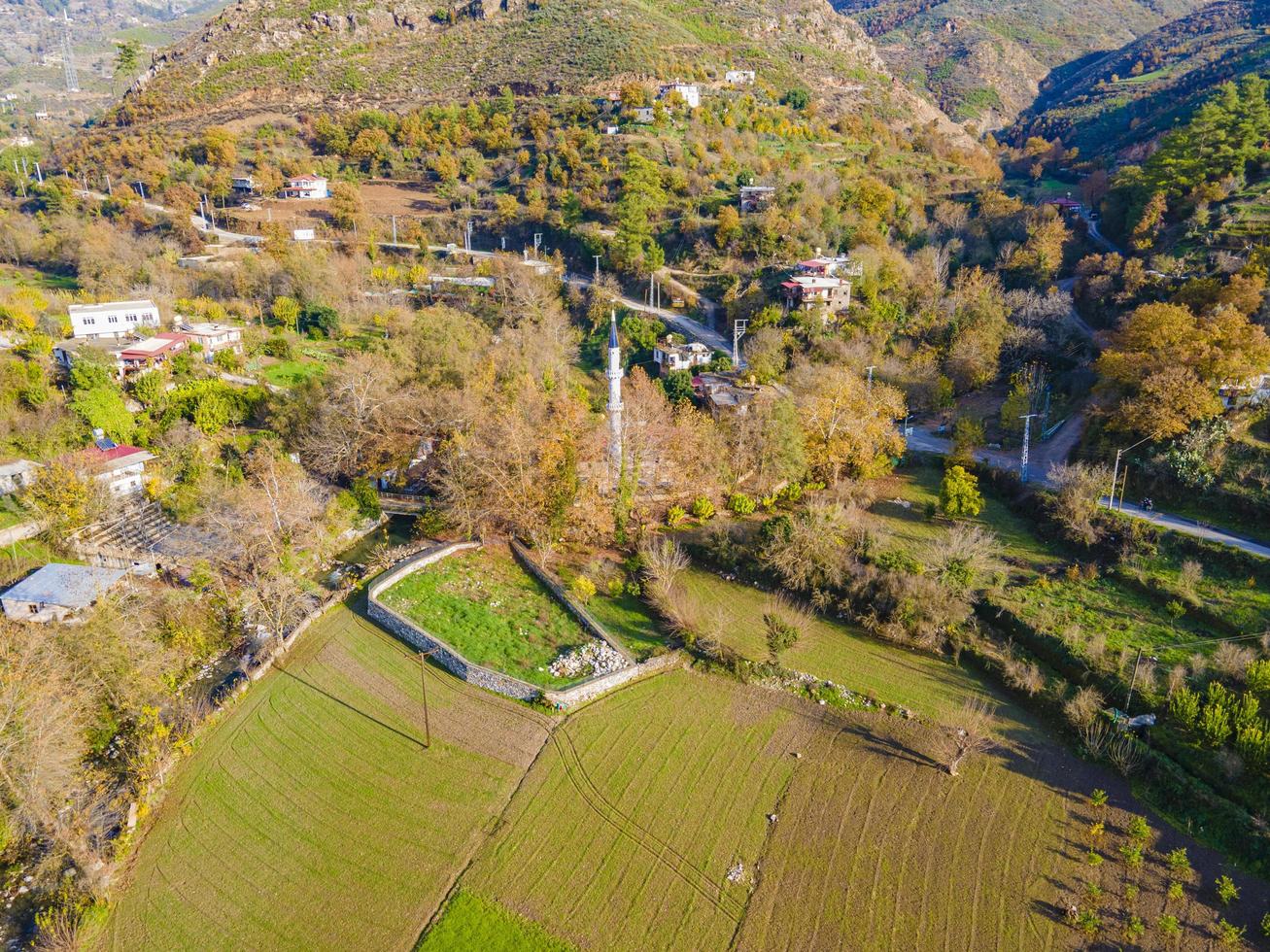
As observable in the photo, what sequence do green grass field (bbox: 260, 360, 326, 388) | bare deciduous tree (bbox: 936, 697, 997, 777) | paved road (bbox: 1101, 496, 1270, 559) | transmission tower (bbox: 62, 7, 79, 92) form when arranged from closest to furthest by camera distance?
bare deciduous tree (bbox: 936, 697, 997, 777) → paved road (bbox: 1101, 496, 1270, 559) → green grass field (bbox: 260, 360, 326, 388) → transmission tower (bbox: 62, 7, 79, 92)

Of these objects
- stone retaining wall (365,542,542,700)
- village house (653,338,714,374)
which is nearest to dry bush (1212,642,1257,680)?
stone retaining wall (365,542,542,700)

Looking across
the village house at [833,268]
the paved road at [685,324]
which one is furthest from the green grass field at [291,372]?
the village house at [833,268]

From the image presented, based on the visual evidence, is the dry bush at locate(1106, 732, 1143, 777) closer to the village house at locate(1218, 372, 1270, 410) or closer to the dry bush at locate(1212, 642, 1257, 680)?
the dry bush at locate(1212, 642, 1257, 680)

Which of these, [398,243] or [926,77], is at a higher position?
[926,77]

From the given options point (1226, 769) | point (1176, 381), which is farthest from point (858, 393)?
point (1226, 769)

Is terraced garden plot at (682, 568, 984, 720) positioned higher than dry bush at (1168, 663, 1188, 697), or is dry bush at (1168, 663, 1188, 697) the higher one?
dry bush at (1168, 663, 1188, 697)

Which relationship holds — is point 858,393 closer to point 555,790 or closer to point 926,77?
point 555,790

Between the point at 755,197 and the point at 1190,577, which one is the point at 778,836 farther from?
the point at 755,197
